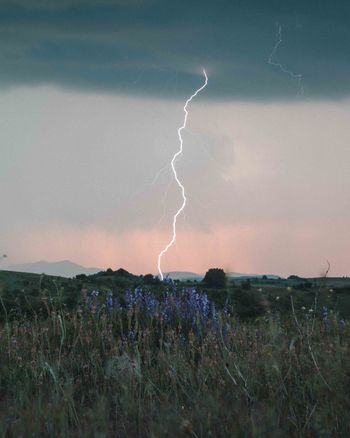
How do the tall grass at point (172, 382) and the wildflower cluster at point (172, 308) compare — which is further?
the wildflower cluster at point (172, 308)

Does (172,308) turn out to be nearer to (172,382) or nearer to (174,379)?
(172,382)

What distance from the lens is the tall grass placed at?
17.5 ft

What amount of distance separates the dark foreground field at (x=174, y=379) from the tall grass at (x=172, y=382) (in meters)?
0.02

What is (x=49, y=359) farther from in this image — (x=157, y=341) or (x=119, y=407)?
(x=119, y=407)

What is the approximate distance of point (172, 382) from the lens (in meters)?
6.96

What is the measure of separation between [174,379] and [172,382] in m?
0.18

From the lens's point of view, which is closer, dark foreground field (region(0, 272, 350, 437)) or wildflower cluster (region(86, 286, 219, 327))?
dark foreground field (region(0, 272, 350, 437))

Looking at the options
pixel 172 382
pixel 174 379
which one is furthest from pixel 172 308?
pixel 174 379

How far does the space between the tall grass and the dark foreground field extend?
0.02m

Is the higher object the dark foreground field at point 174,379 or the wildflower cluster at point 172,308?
the wildflower cluster at point 172,308

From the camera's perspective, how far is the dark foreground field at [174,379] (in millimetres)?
5355

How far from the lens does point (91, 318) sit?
31.7 feet

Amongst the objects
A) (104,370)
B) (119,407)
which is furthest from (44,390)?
(119,407)

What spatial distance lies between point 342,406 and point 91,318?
476 centimetres
